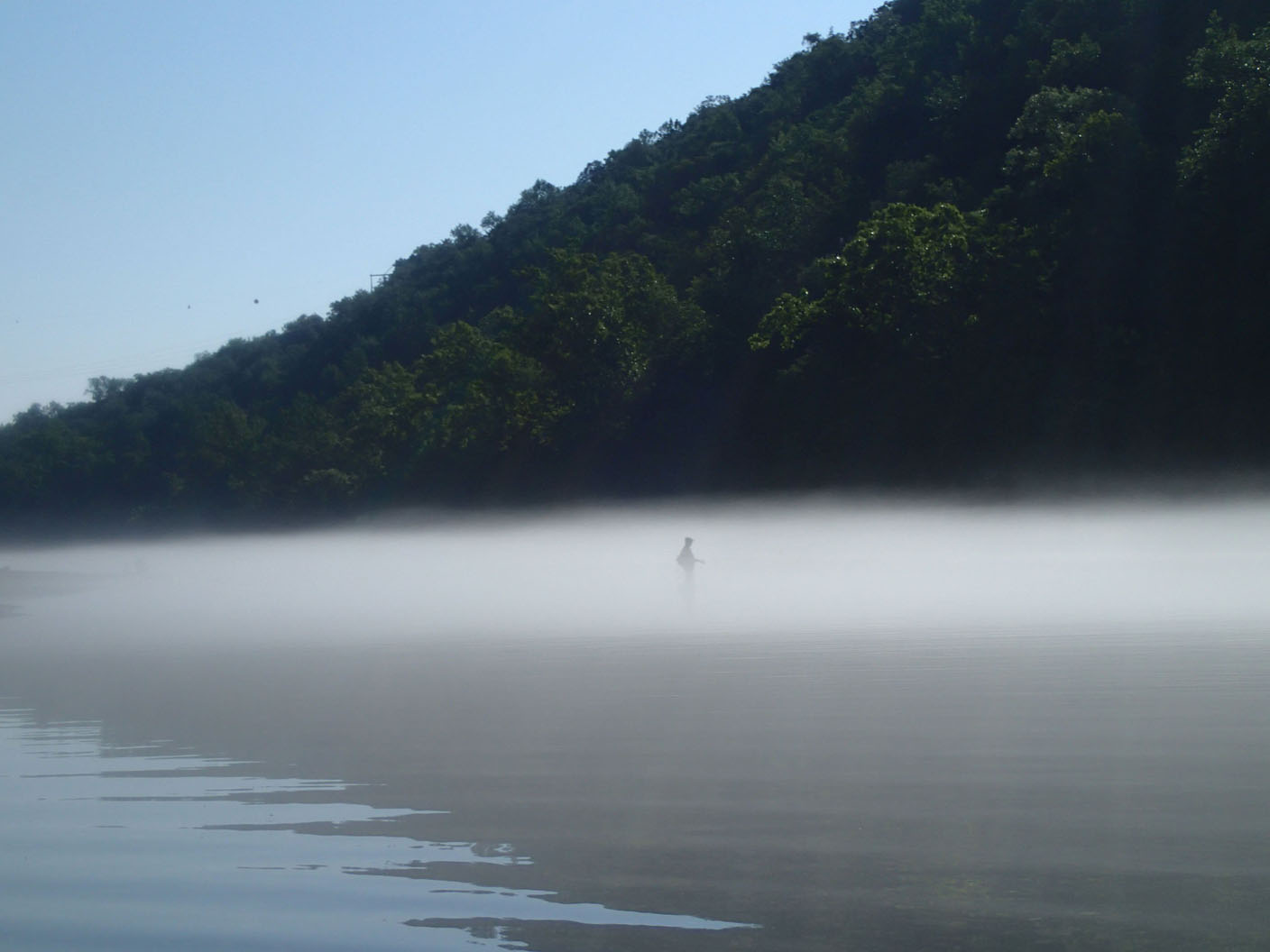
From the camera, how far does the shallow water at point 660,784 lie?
4938 millimetres

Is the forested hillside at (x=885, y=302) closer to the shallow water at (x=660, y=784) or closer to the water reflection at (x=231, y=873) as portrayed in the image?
the shallow water at (x=660, y=784)

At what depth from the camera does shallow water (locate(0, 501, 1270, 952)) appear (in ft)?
16.2

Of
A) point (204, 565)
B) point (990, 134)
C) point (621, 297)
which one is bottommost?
point (204, 565)

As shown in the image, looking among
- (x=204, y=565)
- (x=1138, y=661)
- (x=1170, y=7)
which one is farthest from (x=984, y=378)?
(x=1138, y=661)

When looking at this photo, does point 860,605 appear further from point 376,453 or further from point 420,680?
point 376,453

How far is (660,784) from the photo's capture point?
702 centimetres

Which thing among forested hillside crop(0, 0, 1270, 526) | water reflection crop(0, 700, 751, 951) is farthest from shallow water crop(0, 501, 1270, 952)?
forested hillside crop(0, 0, 1270, 526)

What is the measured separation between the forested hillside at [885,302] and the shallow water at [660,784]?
24796 millimetres

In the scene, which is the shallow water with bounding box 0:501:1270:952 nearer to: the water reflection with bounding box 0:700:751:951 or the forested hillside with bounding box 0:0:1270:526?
the water reflection with bounding box 0:700:751:951

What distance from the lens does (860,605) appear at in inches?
753

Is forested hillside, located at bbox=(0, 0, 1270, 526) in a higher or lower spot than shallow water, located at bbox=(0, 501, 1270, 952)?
higher

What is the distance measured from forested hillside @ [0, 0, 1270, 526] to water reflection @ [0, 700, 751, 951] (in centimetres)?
3498

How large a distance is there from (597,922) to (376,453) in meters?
78.3

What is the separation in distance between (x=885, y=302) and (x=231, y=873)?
42.2 meters
